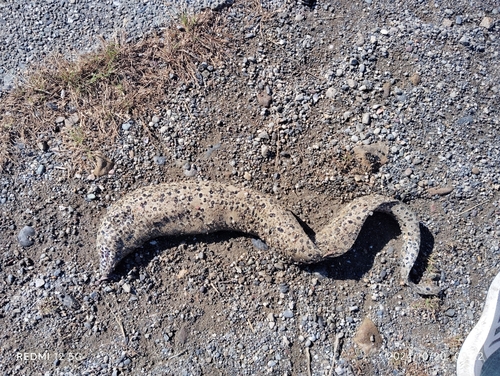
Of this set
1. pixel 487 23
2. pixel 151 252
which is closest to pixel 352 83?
pixel 487 23

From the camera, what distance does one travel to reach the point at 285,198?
5.67 meters

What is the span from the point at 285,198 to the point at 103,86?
3.20 meters

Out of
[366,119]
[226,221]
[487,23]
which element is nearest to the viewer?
[226,221]

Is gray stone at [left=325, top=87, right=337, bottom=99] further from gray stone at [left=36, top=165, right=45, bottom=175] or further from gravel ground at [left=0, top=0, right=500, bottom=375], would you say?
gray stone at [left=36, top=165, right=45, bottom=175]

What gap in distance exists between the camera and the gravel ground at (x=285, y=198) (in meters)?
5.46

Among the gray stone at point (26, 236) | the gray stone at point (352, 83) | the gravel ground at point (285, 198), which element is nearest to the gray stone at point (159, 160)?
the gravel ground at point (285, 198)

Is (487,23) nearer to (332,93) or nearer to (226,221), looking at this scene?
(332,93)

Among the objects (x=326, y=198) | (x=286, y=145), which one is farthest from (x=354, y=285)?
(x=286, y=145)

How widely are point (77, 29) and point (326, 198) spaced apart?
4593 millimetres

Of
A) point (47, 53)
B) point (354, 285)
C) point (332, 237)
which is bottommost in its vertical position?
point (354, 285)

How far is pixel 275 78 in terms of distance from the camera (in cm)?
577

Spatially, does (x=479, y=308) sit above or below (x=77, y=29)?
below

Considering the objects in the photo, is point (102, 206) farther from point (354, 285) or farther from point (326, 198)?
point (354, 285)

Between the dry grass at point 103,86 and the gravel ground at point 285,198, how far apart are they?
0.73 ft
